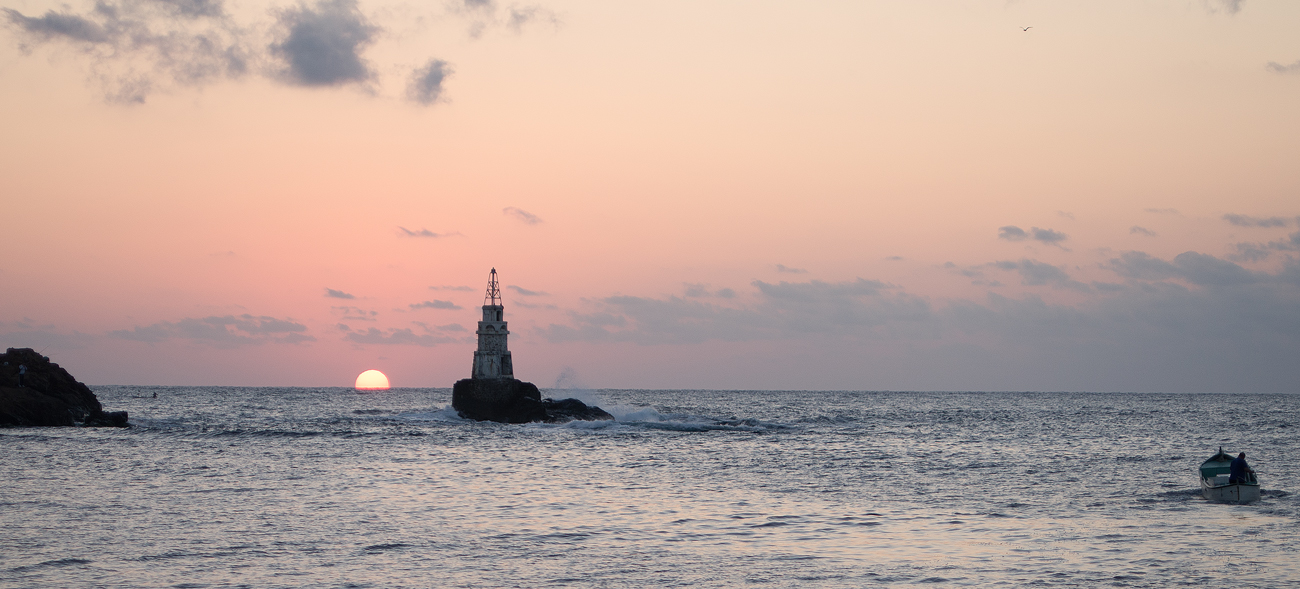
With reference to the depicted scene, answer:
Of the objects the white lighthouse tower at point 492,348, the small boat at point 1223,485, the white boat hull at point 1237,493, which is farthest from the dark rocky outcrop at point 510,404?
the white boat hull at point 1237,493

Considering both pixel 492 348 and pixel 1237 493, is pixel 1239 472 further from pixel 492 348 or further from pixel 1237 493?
pixel 492 348

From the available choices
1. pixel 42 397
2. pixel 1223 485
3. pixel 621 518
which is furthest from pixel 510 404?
pixel 1223 485

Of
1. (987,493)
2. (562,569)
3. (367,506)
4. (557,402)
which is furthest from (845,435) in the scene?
(562,569)

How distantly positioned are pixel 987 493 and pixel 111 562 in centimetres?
2746

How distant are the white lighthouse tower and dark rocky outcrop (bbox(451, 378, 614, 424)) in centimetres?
77

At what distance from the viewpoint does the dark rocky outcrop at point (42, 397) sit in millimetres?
64838

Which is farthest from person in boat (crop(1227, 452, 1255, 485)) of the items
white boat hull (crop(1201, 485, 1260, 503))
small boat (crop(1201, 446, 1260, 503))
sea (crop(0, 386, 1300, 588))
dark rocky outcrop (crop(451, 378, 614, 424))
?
dark rocky outcrop (crop(451, 378, 614, 424))

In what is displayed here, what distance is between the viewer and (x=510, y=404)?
83562 millimetres

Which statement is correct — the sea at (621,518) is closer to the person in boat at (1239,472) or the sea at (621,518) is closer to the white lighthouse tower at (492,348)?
the person in boat at (1239,472)

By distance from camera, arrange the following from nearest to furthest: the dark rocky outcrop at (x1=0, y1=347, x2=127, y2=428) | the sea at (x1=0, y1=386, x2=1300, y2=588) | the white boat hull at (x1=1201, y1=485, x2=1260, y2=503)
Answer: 1. the sea at (x1=0, y1=386, x2=1300, y2=588)
2. the white boat hull at (x1=1201, y1=485, x2=1260, y2=503)
3. the dark rocky outcrop at (x1=0, y1=347, x2=127, y2=428)

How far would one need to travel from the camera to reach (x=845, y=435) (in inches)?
2830

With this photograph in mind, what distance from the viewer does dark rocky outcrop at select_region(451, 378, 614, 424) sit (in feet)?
274

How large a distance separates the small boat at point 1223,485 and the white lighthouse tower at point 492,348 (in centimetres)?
6070

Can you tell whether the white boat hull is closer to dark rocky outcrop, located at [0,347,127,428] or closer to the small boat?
the small boat
